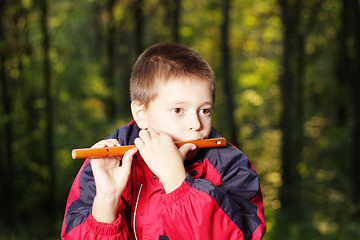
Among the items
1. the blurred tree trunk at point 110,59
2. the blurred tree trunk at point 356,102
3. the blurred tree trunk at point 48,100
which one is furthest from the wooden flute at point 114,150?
the blurred tree trunk at point 110,59

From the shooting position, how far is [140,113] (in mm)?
1744

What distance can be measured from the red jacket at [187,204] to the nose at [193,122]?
15 centimetres

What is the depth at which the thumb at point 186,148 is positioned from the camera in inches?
59.1

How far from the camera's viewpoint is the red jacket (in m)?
1.38

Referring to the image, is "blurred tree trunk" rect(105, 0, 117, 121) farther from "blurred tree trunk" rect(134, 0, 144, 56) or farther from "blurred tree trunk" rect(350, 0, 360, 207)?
"blurred tree trunk" rect(350, 0, 360, 207)

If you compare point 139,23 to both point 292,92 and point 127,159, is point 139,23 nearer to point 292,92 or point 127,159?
point 292,92

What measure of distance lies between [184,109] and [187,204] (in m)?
0.39

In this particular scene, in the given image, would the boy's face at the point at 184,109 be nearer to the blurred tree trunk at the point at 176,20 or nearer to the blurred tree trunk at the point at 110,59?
the blurred tree trunk at the point at 176,20

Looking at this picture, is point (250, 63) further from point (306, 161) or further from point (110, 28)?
point (110, 28)

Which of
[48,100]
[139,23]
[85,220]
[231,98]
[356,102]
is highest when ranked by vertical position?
[139,23]

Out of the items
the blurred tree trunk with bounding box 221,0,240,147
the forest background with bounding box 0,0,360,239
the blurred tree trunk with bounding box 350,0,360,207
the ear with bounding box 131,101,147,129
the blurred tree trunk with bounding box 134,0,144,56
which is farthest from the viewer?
the blurred tree trunk with bounding box 134,0,144,56

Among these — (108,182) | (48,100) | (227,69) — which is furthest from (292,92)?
(108,182)

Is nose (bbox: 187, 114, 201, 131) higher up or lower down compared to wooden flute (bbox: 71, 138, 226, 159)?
higher up

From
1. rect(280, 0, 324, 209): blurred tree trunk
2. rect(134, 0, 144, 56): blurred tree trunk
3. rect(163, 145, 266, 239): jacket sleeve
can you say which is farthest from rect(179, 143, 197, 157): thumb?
rect(134, 0, 144, 56): blurred tree trunk
